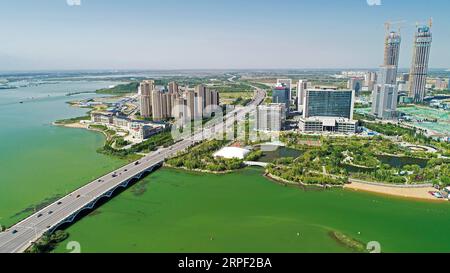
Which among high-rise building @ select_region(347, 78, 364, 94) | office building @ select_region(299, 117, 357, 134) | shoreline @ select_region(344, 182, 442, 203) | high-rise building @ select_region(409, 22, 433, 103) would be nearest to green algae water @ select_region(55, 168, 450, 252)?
shoreline @ select_region(344, 182, 442, 203)

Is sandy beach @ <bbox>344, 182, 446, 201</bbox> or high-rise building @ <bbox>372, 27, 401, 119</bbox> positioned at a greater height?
high-rise building @ <bbox>372, 27, 401, 119</bbox>

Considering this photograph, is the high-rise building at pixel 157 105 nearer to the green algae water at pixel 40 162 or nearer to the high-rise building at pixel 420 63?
the green algae water at pixel 40 162

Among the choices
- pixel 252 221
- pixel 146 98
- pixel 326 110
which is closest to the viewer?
pixel 252 221

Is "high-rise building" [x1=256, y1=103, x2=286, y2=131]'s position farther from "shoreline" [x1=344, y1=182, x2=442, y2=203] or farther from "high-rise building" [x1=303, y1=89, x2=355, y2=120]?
"shoreline" [x1=344, y1=182, x2=442, y2=203]

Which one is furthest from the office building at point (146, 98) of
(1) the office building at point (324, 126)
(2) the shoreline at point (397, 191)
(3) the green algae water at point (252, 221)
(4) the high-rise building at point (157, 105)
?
(2) the shoreline at point (397, 191)

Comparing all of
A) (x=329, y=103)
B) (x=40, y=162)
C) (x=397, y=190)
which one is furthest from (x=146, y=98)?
(x=397, y=190)

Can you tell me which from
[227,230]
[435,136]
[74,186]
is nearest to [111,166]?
[74,186]

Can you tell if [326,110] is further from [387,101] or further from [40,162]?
[40,162]

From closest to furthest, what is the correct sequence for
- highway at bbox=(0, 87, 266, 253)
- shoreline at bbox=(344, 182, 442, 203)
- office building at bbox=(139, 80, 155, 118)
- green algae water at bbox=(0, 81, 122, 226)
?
highway at bbox=(0, 87, 266, 253), green algae water at bbox=(0, 81, 122, 226), shoreline at bbox=(344, 182, 442, 203), office building at bbox=(139, 80, 155, 118)
